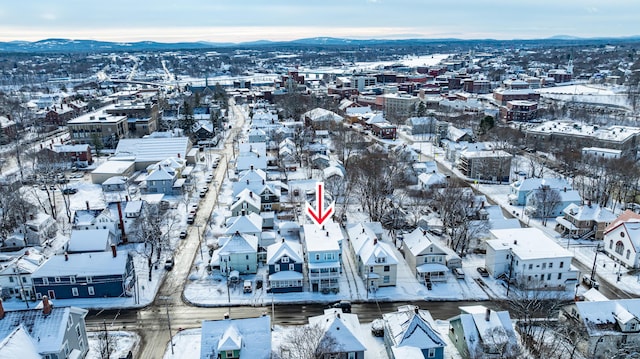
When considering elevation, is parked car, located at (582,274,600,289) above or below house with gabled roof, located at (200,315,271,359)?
below

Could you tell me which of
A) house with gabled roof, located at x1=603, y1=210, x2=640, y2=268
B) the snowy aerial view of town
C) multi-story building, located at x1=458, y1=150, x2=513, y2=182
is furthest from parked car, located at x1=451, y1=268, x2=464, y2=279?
multi-story building, located at x1=458, y1=150, x2=513, y2=182

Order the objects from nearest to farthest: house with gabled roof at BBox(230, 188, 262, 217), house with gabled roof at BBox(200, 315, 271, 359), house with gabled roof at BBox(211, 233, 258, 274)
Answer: house with gabled roof at BBox(200, 315, 271, 359)
house with gabled roof at BBox(211, 233, 258, 274)
house with gabled roof at BBox(230, 188, 262, 217)

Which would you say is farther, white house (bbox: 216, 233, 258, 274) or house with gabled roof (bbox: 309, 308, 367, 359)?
white house (bbox: 216, 233, 258, 274)

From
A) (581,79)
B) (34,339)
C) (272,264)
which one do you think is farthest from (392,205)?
(581,79)

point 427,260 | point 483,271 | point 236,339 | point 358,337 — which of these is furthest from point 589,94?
point 236,339

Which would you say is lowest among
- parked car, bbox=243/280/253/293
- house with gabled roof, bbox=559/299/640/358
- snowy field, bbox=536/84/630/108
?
parked car, bbox=243/280/253/293

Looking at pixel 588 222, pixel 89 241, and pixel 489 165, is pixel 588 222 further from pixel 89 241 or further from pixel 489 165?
pixel 89 241

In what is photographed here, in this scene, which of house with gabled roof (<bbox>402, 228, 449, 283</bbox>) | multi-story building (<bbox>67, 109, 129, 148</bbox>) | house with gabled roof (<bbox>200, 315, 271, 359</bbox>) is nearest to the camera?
house with gabled roof (<bbox>200, 315, 271, 359</bbox>)

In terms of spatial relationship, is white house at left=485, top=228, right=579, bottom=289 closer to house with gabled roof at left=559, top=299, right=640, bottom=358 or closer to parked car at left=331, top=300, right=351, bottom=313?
house with gabled roof at left=559, top=299, right=640, bottom=358
